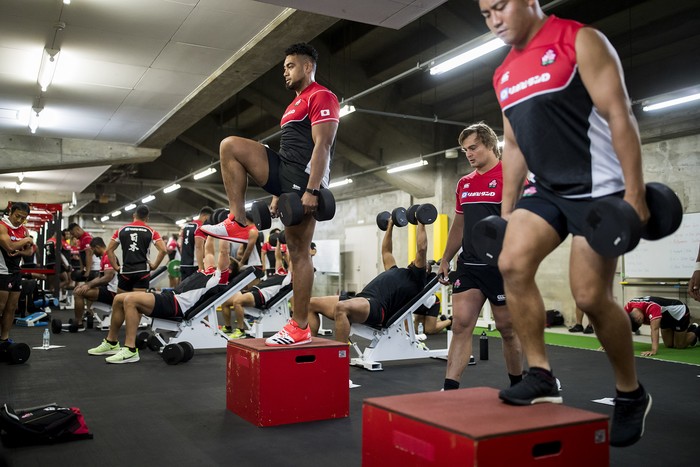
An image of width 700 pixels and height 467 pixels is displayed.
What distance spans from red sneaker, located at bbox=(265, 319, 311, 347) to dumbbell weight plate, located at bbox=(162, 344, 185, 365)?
2.31 meters

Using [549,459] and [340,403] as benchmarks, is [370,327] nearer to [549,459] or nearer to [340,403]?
[340,403]

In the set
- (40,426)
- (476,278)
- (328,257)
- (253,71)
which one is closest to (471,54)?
(253,71)

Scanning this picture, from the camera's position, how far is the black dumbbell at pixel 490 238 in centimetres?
189

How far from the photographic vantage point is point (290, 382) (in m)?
2.94

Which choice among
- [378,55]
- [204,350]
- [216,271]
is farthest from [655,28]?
[204,350]

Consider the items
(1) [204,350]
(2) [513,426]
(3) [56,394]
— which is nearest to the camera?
(2) [513,426]

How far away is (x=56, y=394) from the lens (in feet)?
12.4

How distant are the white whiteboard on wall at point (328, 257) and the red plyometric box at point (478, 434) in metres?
13.5

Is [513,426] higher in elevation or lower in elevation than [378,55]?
lower

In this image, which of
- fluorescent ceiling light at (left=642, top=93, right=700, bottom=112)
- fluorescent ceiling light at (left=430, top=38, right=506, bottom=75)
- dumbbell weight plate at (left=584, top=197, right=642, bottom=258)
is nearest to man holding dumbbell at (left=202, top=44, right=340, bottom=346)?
dumbbell weight plate at (left=584, top=197, right=642, bottom=258)

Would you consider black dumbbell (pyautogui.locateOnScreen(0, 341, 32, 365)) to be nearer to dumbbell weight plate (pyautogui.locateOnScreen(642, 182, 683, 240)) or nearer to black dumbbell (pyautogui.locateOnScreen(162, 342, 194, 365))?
black dumbbell (pyautogui.locateOnScreen(162, 342, 194, 365))

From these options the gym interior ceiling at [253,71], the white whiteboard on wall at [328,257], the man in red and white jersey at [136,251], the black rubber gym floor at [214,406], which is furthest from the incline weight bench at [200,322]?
the white whiteboard on wall at [328,257]

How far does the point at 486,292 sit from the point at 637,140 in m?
1.63

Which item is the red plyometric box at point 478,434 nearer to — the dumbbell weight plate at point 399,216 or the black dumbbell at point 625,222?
the black dumbbell at point 625,222
